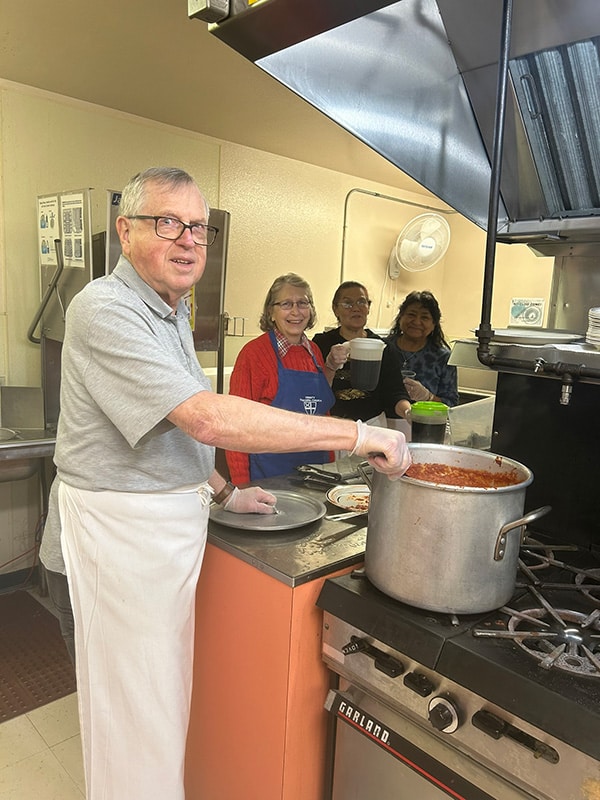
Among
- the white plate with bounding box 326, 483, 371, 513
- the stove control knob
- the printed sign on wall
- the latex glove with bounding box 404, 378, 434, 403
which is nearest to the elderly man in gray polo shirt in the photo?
the white plate with bounding box 326, 483, 371, 513

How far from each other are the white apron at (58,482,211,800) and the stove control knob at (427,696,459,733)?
0.59 m

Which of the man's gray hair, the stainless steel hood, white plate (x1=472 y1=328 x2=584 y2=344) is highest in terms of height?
the stainless steel hood

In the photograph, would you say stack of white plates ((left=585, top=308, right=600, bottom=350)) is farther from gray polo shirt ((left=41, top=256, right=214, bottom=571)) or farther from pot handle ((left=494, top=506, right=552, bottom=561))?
gray polo shirt ((left=41, top=256, right=214, bottom=571))

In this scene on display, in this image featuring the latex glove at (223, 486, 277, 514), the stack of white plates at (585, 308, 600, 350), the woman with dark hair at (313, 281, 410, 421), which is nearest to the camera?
the stack of white plates at (585, 308, 600, 350)

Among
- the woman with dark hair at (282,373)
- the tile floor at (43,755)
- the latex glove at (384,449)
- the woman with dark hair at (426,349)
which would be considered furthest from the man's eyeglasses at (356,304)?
the tile floor at (43,755)

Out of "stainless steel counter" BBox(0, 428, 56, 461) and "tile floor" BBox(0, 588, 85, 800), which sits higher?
"stainless steel counter" BBox(0, 428, 56, 461)

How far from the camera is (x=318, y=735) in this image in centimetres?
130

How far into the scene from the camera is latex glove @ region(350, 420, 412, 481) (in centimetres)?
105

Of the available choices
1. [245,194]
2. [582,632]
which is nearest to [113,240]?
[245,194]

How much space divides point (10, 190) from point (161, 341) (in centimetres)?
211

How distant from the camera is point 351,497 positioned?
1684 millimetres

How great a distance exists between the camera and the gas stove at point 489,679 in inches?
34.3

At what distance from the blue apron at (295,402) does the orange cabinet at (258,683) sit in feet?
2.58

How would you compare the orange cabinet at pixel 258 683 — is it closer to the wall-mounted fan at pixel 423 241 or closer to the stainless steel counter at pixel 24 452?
the stainless steel counter at pixel 24 452
